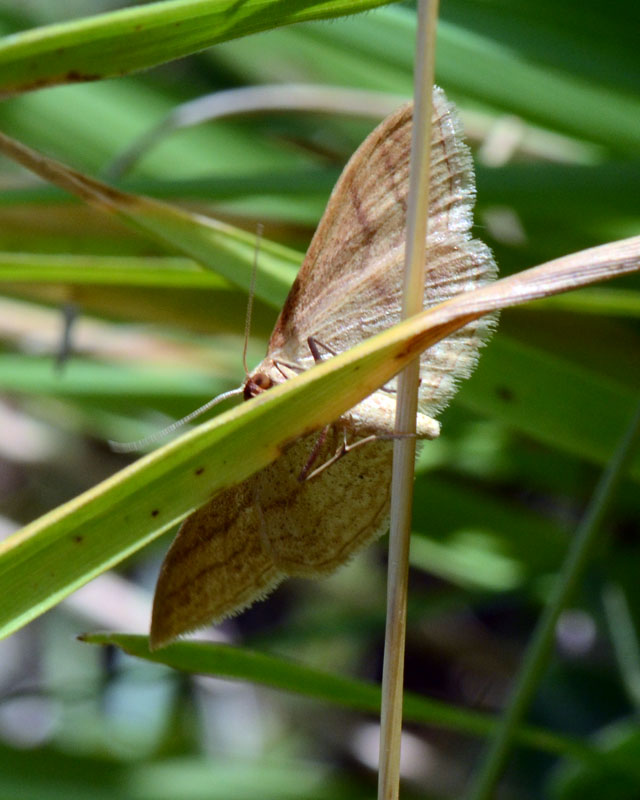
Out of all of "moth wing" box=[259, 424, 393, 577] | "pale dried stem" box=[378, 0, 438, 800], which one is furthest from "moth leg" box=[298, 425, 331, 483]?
"pale dried stem" box=[378, 0, 438, 800]

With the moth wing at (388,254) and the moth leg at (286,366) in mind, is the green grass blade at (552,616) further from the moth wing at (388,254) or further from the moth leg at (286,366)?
the moth leg at (286,366)

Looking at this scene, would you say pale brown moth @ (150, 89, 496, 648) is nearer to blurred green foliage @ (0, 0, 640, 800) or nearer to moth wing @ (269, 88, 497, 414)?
moth wing @ (269, 88, 497, 414)

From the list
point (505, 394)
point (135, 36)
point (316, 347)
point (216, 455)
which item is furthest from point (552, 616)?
point (135, 36)

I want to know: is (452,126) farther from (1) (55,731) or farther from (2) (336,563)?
(1) (55,731)

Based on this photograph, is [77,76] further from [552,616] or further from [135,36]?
[552,616]

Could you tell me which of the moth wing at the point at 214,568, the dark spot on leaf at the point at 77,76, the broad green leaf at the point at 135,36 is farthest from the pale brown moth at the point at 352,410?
the dark spot on leaf at the point at 77,76

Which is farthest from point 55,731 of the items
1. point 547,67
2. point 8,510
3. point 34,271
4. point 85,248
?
point 547,67

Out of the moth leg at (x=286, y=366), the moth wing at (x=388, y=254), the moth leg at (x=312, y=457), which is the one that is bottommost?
the moth leg at (x=312, y=457)
